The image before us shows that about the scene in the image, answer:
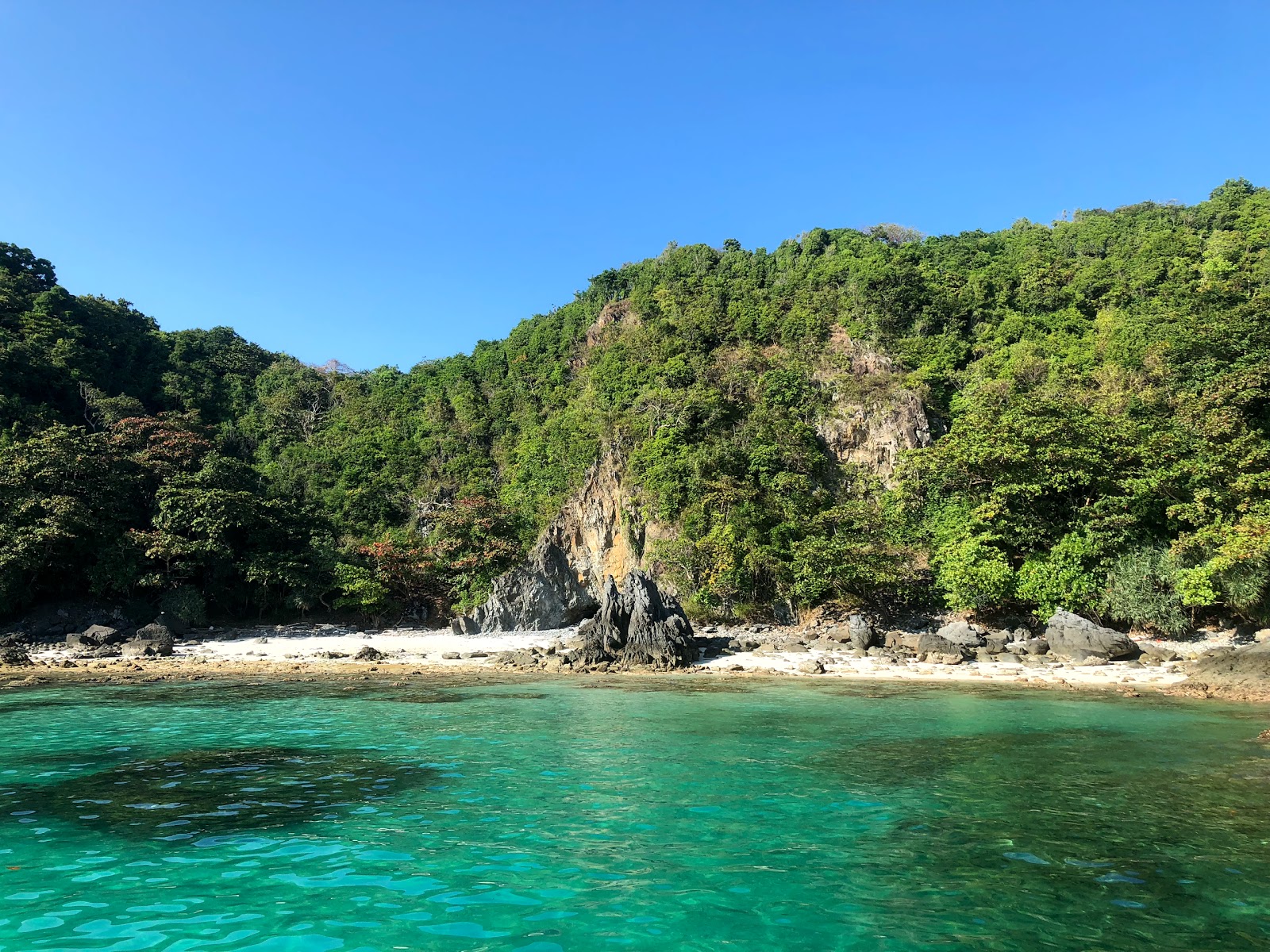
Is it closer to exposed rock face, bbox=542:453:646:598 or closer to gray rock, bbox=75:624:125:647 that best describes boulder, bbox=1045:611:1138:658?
exposed rock face, bbox=542:453:646:598

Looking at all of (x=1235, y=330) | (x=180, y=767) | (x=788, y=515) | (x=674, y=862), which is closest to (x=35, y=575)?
(x=180, y=767)

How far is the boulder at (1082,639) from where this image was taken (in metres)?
20.9

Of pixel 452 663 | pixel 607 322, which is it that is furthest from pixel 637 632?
pixel 607 322

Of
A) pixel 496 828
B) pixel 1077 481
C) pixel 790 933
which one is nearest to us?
pixel 790 933

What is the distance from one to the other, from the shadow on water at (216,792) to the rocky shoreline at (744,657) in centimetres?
1195

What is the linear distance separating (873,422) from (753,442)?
6508 mm

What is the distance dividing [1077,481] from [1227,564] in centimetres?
577

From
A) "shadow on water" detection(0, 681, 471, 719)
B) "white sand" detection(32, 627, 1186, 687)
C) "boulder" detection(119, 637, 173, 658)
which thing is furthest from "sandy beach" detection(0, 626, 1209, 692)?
"shadow on water" detection(0, 681, 471, 719)

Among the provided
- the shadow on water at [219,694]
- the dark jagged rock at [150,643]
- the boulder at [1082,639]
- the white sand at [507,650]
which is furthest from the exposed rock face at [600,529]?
the boulder at [1082,639]

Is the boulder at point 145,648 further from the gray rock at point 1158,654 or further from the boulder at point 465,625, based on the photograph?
the gray rock at point 1158,654

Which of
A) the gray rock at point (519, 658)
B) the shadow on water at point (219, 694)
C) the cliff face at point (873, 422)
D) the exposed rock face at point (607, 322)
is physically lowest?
the gray rock at point (519, 658)

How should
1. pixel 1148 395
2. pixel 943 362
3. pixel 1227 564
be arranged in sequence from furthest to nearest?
1. pixel 943 362
2. pixel 1148 395
3. pixel 1227 564

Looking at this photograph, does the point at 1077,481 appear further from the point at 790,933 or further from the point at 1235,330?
the point at 790,933

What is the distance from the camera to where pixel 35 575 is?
104ft
